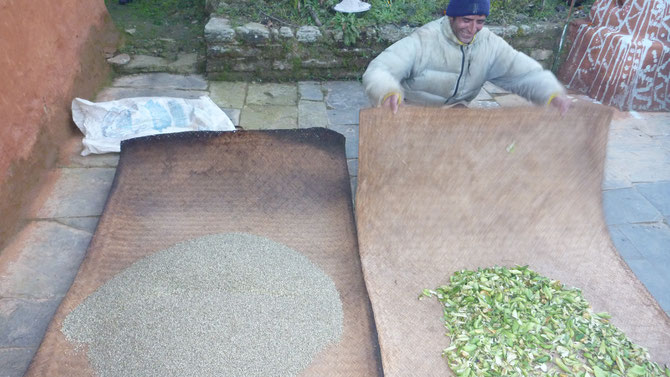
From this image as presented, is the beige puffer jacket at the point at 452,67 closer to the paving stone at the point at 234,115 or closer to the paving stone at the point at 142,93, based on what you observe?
the paving stone at the point at 234,115

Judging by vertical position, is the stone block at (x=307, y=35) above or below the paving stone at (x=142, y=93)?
above

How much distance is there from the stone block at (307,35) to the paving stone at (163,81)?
109cm

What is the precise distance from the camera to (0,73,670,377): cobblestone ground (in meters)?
2.38

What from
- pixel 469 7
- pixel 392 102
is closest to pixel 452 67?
pixel 469 7

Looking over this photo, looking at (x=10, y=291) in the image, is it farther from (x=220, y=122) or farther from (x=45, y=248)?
(x=220, y=122)

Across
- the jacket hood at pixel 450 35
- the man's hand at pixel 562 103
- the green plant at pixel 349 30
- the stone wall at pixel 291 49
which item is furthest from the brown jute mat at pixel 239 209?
the green plant at pixel 349 30

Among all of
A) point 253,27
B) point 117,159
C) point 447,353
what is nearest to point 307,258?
point 447,353

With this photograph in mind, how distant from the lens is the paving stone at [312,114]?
4102 millimetres

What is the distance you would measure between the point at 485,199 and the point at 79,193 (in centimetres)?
271

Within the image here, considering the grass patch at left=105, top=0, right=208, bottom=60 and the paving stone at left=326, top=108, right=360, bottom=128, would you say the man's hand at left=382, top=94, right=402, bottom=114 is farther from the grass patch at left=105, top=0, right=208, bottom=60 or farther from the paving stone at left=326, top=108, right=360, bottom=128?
the grass patch at left=105, top=0, right=208, bottom=60

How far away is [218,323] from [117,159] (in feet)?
6.23

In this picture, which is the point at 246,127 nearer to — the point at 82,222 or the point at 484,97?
the point at 82,222

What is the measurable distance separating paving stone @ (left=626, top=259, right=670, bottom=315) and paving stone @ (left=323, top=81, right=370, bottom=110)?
259 cm

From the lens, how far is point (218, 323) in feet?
7.16
